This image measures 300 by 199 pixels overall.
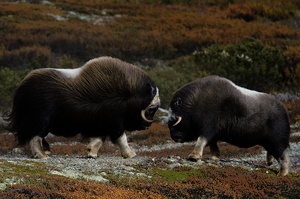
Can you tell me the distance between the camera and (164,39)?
→ 35250 mm

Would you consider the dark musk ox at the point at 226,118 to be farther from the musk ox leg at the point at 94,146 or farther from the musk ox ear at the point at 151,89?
the musk ox leg at the point at 94,146

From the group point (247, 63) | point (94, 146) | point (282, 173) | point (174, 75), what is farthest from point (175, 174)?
point (247, 63)

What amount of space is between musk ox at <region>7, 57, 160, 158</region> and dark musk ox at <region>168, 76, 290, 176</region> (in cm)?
76

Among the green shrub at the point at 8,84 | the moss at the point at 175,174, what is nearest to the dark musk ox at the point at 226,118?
the moss at the point at 175,174

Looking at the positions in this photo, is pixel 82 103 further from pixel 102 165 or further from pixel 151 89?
pixel 102 165

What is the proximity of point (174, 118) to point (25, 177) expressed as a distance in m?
3.67

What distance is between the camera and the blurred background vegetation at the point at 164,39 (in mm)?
28938

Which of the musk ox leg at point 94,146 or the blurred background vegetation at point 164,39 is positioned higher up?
the musk ox leg at point 94,146

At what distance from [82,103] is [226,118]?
2525 mm

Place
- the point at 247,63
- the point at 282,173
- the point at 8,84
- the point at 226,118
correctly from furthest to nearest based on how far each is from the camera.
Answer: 1. the point at 247,63
2. the point at 8,84
3. the point at 282,173
4. the point at 226,118

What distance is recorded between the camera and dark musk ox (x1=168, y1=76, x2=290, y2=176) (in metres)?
11.2

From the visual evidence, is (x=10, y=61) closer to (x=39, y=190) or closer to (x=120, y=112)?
(x=120, y=112)

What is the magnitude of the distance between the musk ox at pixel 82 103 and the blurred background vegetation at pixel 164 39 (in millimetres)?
13015

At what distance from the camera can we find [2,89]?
24.8 meters
